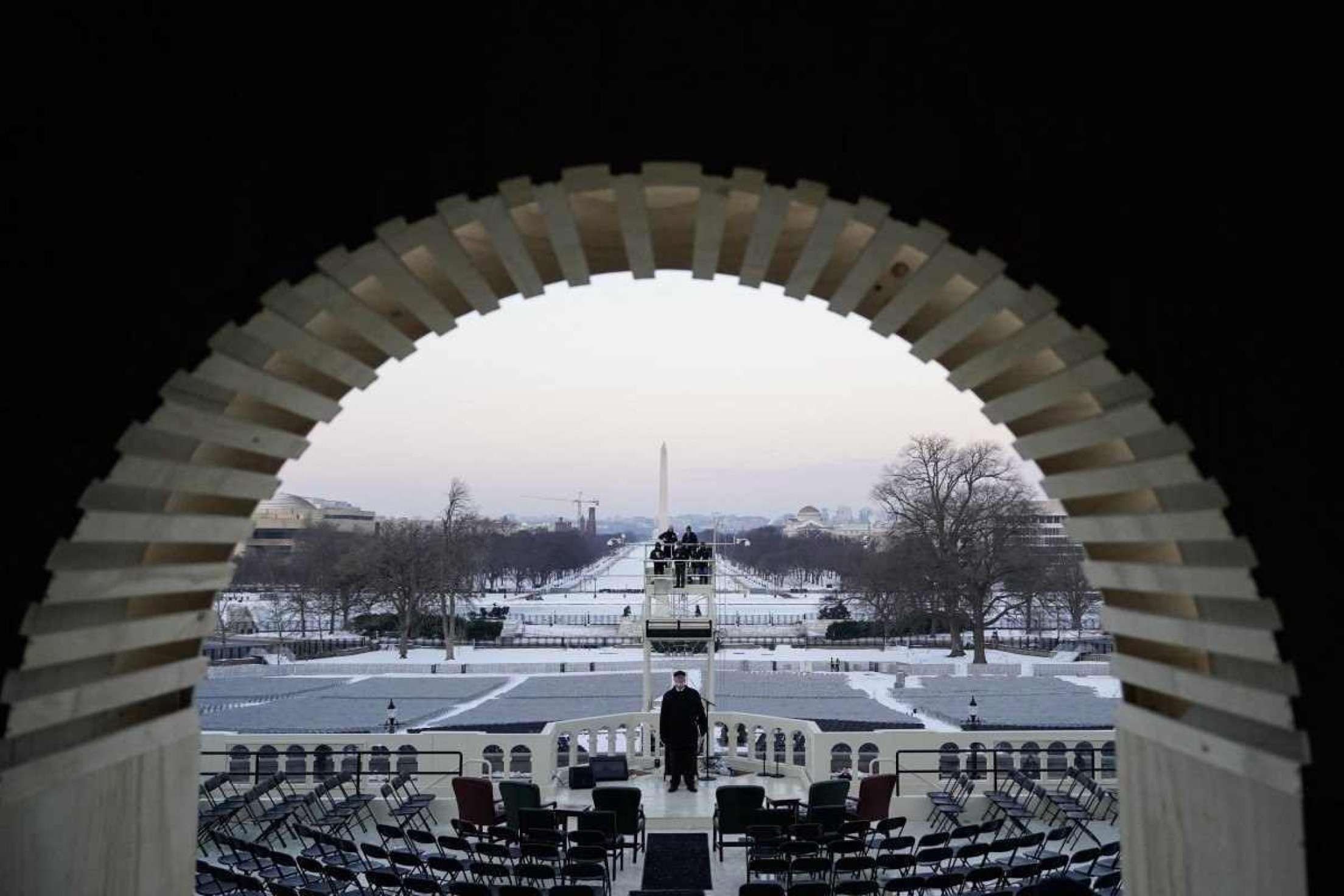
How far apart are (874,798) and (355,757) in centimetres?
827

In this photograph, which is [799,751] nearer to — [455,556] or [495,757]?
[495,757]

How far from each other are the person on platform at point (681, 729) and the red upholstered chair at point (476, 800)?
3.18 m

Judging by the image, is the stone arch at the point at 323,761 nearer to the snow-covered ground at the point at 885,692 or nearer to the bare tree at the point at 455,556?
the snow-covered ground at the point at 885,692

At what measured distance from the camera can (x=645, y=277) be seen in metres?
4.59

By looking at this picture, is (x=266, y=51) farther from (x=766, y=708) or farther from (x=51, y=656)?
(x=766, y=708)

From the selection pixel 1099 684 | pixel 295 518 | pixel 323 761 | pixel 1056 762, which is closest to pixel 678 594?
pixel 323 761

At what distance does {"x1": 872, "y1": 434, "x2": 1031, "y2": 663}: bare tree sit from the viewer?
41156mm

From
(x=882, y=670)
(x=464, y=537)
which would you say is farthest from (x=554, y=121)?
(x=464, y=537)

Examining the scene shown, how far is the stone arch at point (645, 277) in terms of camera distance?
3822 millimetres

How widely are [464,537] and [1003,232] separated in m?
50.9

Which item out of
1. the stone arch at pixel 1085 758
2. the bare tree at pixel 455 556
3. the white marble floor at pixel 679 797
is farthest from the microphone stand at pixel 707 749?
the bare tree at pixel 455 556

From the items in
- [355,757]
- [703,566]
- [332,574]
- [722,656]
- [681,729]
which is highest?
[703,566]

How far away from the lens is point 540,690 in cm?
2961

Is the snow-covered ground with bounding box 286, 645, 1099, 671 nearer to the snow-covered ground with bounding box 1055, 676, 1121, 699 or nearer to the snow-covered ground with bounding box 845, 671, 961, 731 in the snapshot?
the snow-covered ground with bounding box 1055, 676, 1121, 699
